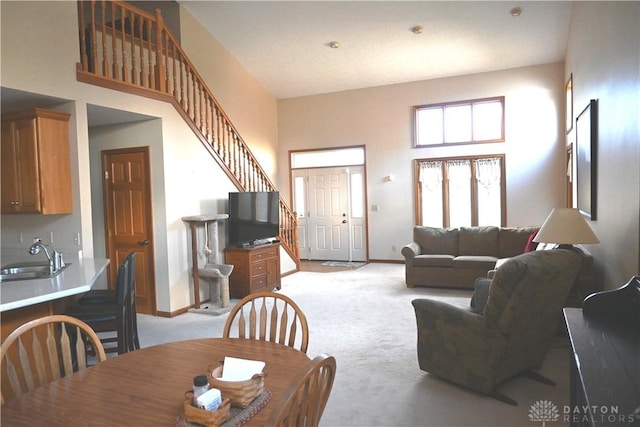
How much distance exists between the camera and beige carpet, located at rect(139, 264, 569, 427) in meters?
2.58

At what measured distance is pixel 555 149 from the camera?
6.86m

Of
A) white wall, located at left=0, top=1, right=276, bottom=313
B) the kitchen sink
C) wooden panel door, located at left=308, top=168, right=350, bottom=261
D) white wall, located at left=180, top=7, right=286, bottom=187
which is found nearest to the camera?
the kitchen sink

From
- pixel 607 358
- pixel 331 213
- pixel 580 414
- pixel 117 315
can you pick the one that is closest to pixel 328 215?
pixel 331 213

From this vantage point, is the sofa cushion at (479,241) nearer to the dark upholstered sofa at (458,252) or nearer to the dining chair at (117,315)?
the dark upholstered sofa at (458,252)

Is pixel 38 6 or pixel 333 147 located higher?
pixel 38 6

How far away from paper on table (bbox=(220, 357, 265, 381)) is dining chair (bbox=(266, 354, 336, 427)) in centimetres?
33

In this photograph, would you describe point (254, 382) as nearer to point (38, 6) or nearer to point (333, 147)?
point (38, 6)

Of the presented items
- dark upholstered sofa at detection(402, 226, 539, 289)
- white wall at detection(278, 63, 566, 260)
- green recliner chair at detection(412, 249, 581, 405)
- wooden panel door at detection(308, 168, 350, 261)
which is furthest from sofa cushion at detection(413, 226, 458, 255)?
green recliner chair at detection(412, 249, 581, 405)

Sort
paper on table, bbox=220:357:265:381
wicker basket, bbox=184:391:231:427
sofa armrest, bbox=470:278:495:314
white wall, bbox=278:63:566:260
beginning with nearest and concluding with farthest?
wicker basket, bbox=184:391:231:427, paper on table, bbox=220:357:265:381, sofa armrest, bbox=470:278:495:314, white wall, bbox=278:63:566:260

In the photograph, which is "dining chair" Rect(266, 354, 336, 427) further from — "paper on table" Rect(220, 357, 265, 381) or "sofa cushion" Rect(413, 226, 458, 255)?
"sofa cushion" Rect(413, 226, 458, 255)

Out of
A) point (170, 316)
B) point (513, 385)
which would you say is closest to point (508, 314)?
point (513, 385)

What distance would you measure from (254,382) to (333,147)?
7497 mm

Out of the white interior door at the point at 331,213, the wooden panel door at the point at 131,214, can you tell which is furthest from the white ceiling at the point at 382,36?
the wooden panel door at the point at 131,214

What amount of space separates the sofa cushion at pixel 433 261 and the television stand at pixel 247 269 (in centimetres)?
225
